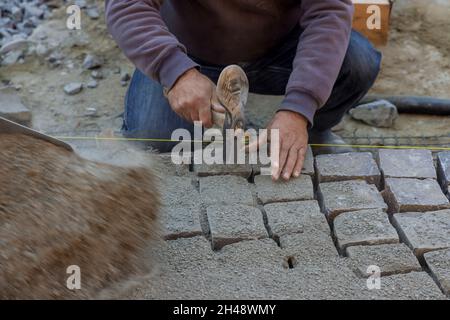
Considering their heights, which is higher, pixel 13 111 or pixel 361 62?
pixel 361 62

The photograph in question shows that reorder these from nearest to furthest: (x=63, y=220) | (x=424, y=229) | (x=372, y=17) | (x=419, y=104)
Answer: (x=63, y=220)
(x=424, y=229)
(x=419, y=104)
(x=372, y=17)

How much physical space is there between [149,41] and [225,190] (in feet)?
2.53

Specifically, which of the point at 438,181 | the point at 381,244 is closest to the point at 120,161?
the point at 381,244

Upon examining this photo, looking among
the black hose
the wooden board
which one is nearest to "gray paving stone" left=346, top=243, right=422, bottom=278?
the black hose

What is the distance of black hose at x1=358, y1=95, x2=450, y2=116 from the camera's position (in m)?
4.51

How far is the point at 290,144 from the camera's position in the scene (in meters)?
3.29

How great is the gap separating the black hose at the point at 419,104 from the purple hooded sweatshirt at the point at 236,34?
1.10 metres

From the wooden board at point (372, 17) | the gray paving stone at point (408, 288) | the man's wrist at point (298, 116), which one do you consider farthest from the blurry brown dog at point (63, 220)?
the wooden board at point (372, 17)

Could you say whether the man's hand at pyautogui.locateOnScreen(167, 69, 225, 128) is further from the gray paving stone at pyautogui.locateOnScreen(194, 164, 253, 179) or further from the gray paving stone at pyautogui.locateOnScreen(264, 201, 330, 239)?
the gray paving stone at pyautogui.locateOnScreen(264, 201, 330, 239)

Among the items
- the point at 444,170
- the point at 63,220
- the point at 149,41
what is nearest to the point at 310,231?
the point at 444,170

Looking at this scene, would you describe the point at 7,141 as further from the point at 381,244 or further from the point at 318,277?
the point at 381,244

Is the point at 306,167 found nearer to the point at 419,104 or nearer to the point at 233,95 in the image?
the point at 233,95

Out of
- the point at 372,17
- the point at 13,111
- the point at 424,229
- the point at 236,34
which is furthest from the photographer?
the point at 372,17

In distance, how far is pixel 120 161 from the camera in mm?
3061
